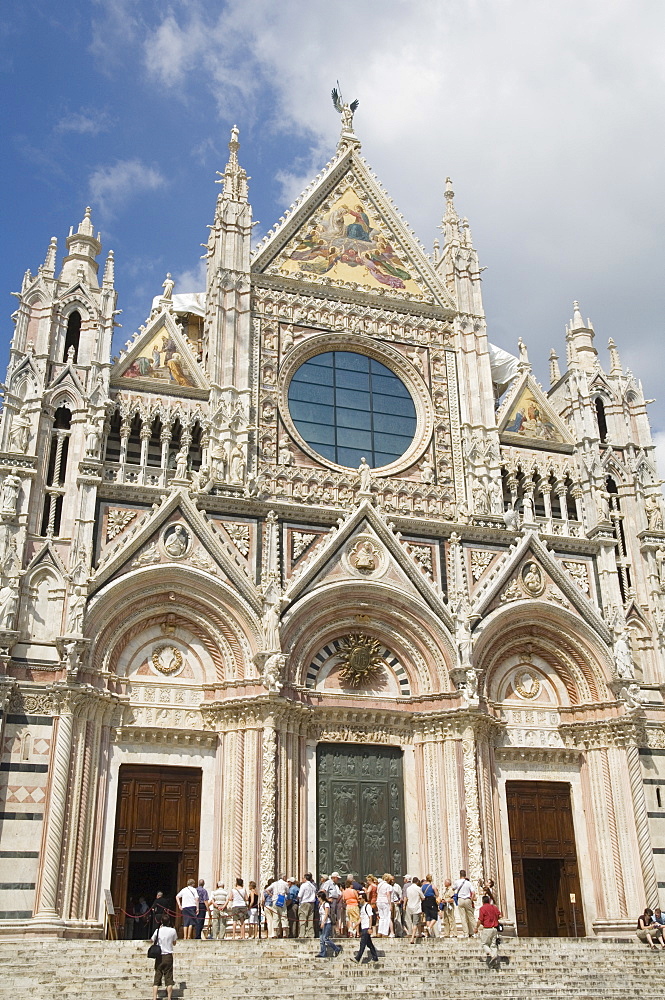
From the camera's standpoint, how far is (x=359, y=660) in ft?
72.3

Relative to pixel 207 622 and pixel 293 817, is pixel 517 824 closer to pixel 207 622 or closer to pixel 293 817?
pixel 293 817

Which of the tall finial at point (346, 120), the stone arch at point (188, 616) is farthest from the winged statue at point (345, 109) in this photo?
the stone arch at point (188, 616)

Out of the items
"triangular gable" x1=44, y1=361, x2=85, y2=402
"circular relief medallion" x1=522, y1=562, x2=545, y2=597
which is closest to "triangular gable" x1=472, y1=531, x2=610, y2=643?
"circular relief medallion" x1=522, y1=562, x2=545, y2=597

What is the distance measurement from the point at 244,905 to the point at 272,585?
20.3ft

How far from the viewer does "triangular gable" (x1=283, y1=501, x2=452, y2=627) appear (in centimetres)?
2180

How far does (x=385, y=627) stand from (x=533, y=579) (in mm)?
3726

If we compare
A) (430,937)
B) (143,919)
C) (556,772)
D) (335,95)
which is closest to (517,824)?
(556,772)

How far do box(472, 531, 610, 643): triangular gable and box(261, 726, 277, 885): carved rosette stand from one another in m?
5.94

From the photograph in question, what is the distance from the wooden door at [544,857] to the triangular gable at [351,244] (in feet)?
41.4

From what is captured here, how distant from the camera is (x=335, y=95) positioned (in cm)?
2997

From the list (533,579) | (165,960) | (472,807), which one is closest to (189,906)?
(165,960)

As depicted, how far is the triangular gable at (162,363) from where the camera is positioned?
2333 cm

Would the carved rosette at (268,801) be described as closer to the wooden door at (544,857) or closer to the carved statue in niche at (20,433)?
the wooden door at (544,857)

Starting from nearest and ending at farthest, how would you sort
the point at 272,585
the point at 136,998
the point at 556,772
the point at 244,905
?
the point at 136,998
the point at 244,905
the point at 272,585
the point at 556,772
